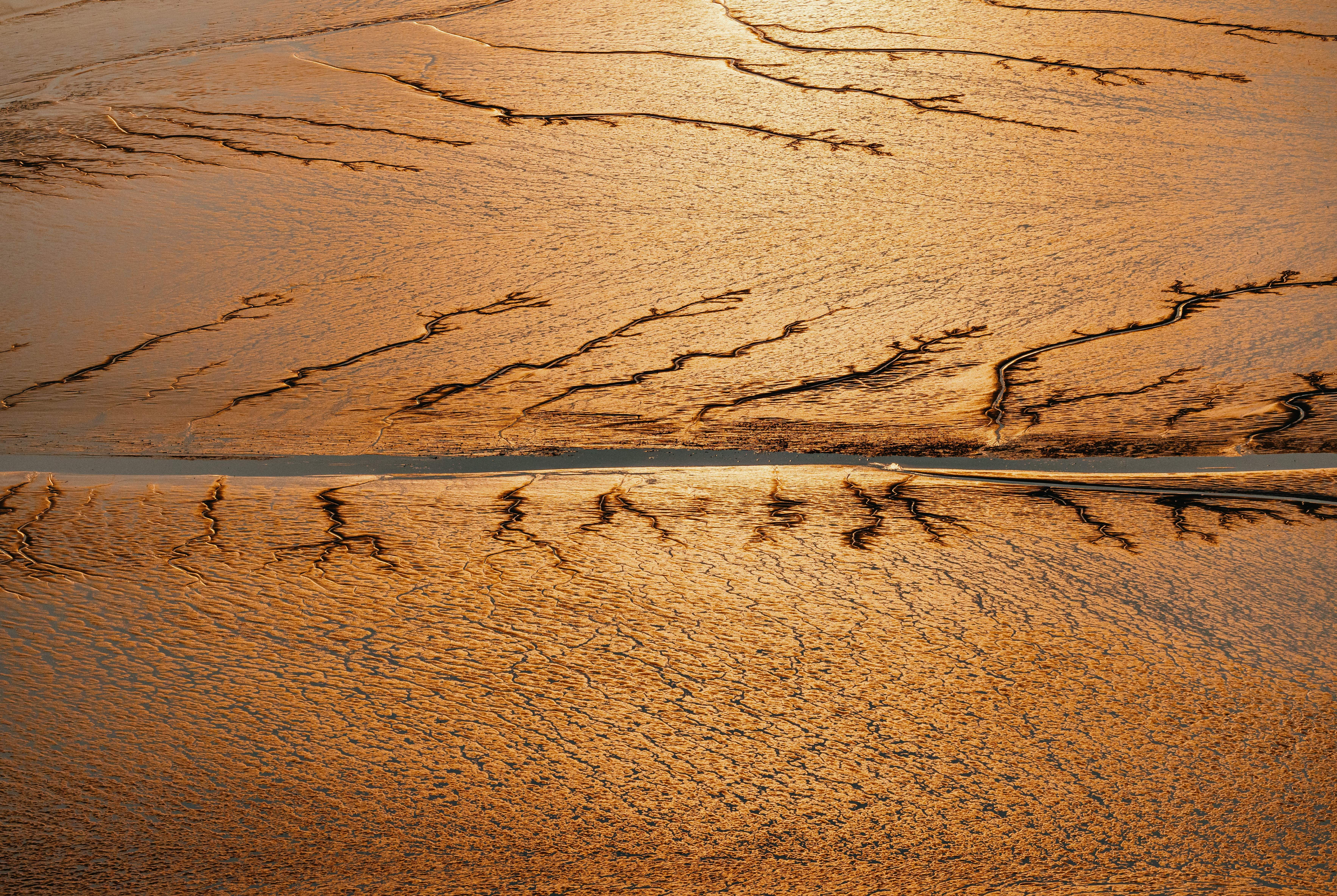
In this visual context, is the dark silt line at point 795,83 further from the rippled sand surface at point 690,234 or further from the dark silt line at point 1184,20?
the dark silt line at point 1184,20

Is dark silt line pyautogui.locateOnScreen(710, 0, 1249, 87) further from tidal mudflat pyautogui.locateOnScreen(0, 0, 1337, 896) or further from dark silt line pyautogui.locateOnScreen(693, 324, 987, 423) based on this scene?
dark silt line pyautogui.locateOnScreen(693, 324, 987, 423)

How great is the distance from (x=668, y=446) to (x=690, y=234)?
0.45m

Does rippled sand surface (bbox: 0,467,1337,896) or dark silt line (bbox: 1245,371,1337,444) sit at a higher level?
A: dark silt line (bbox: 1245,371,1337,444)

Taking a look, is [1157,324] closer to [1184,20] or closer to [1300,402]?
[1300,402]

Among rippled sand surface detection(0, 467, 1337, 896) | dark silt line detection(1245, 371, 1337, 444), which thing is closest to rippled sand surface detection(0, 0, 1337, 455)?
dark silt line detection(1245, 371, 1337, 444)

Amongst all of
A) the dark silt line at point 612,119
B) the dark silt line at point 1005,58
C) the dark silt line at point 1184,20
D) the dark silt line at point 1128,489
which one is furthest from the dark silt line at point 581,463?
the dark silt line at point 1184,20

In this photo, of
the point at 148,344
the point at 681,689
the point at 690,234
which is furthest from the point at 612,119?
the point at 681,689

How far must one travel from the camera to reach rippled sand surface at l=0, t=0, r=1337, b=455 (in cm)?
135

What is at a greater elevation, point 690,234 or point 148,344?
point 690,234

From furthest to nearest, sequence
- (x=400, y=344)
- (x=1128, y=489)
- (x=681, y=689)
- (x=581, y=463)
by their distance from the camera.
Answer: (x=400, y=344), (x=581, y=463), (x=1128, y=489), (x=681, y=689)

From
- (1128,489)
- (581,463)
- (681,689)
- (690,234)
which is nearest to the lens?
(681,689)

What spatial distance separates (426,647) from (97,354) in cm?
93

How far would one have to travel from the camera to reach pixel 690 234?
1581mm

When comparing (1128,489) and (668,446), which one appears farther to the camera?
(668,446)
